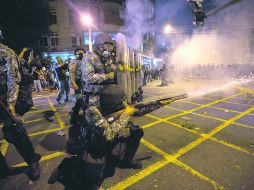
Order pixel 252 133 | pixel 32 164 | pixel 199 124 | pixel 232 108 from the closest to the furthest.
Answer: pixel 32 164 < pixel 252 133 < pixel 199 124 < pixel 232 108

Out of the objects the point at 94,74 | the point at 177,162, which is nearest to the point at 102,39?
the point at 94,74

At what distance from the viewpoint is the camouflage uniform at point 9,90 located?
249cm

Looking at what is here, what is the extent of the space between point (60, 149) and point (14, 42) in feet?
69.0

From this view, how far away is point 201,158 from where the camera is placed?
327 cm

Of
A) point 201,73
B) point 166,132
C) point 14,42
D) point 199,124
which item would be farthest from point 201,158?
point 201,73

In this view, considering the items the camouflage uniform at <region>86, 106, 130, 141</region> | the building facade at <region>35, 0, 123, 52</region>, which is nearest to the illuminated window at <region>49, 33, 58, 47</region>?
the building facade at <region>35, 0, 123, 52</region>

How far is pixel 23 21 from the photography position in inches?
899

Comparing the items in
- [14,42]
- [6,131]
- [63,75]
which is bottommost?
[6,131]

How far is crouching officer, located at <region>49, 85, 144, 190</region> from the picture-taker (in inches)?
84.2

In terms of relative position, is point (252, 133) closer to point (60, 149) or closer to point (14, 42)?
point (60, 149)

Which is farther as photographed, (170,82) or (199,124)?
(170,82)

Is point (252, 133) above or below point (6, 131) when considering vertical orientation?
below

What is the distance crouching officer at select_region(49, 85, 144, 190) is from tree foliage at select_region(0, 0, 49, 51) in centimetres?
2071

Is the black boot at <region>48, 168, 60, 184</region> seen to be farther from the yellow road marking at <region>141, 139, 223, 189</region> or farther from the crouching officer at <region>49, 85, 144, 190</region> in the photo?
the yellow road marking at <region>141, 139, 223, 189</region>
